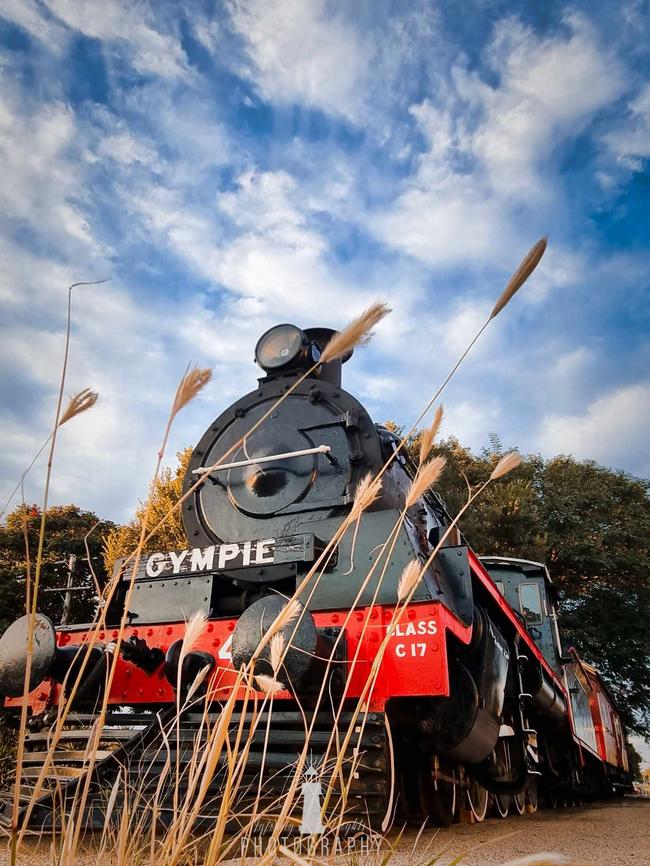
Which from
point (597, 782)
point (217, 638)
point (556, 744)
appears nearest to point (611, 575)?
point (597, 782)

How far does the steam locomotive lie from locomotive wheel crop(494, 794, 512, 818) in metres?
0.04

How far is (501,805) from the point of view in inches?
208

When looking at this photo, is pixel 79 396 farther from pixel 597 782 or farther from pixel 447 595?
pixel 597 782

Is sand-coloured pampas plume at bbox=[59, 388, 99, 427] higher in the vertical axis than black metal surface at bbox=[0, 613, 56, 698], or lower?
higher

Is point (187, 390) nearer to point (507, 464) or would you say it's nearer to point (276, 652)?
point (276, 652)

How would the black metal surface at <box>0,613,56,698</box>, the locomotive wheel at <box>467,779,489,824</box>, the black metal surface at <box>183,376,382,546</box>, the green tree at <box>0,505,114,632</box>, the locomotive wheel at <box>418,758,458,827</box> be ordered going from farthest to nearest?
1. the green tree at <box>0,505,114,632</box>
2. the locomotive wheel at <box>467,779,489,824</box>
3. the black metal surface at <box>183,376,382,546</box>
4. the locomotive wheel at <box>418,758,458,827</box>
5. the black metal surface at <box>0,613,56,698</box>

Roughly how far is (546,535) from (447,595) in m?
13.0

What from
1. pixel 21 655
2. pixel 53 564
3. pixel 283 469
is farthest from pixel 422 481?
pixel 53 564

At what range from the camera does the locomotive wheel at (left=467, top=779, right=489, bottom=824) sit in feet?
14.9

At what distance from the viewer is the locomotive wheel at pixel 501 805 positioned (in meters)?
5.22

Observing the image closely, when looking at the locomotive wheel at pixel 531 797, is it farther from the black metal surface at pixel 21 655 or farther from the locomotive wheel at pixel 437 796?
the black metal surface at pixel 21 655

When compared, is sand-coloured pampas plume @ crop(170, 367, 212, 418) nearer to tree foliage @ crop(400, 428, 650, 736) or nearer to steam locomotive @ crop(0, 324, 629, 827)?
steam locomotive @ crop(0, 324, 629, 827)

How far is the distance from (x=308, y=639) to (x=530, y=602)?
4.65 metres

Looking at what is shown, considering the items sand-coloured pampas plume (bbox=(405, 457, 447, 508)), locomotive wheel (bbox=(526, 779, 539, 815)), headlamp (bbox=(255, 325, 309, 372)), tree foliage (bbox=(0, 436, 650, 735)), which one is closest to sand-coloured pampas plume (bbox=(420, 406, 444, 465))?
sand-coloured pampas plume (bbox=(405, 457, 447, 508))
